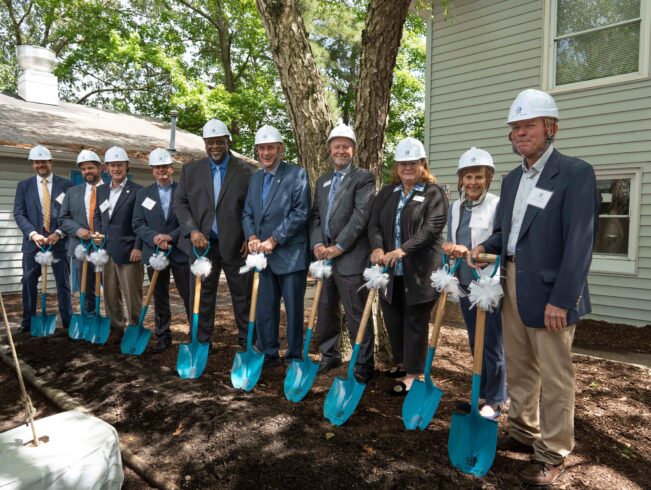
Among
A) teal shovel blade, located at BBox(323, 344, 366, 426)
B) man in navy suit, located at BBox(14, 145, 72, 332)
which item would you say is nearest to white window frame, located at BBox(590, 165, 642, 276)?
teal shovel blade, located at BBox(323, 344, 366, 426)

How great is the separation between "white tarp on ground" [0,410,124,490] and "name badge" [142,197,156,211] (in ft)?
9.64

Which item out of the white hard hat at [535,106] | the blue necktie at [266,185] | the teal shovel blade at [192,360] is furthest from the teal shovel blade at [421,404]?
the blue necktie at [266,185]

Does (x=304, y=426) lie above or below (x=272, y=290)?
below

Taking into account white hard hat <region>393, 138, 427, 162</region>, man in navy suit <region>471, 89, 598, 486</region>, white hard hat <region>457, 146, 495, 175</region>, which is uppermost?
white hard hat <region>393, 138, 427, 162</region>

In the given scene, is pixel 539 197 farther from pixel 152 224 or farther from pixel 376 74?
pixel 152 224

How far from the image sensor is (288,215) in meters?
4.64

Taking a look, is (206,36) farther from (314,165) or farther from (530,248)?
(530,248)

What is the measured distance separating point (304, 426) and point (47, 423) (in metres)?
1.57

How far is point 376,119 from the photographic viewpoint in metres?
4.95

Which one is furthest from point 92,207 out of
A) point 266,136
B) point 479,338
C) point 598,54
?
point 598,54

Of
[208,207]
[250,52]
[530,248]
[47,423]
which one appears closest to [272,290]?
[208,207]

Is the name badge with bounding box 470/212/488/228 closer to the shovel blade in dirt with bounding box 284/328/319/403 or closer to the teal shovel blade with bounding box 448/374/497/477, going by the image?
the teal shovel blade with bounding box 448/374/497/477

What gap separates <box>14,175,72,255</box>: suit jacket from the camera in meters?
6.41

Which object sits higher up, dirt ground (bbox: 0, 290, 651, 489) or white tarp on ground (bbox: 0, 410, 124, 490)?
white tarp on ground (bbox: 0, 410, 124, 490)
